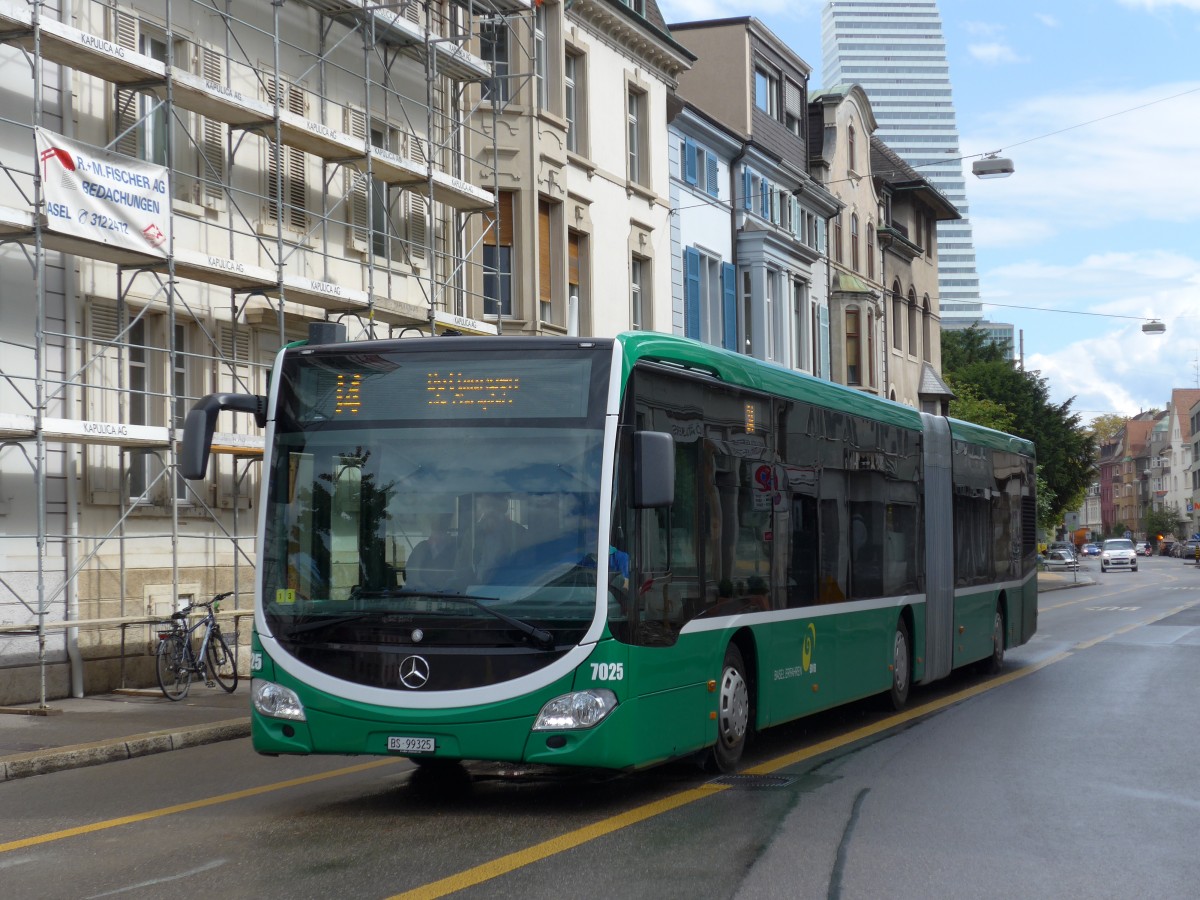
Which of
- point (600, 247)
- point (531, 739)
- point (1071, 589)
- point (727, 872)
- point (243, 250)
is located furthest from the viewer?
point (1071, 589)

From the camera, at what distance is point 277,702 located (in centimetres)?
952

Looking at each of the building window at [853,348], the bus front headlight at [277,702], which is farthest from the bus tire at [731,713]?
the building window at [853,348]

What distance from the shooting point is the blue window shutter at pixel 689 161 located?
120 feet

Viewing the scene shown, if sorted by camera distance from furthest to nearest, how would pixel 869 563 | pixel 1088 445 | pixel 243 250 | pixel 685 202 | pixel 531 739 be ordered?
pixel 1088 445 < pixel 685 202 < pixel 243 250 < pixel 869 563 < pixel 531 739

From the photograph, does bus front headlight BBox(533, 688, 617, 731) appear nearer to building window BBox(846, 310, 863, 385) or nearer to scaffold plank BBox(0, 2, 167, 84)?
scaffold plank BBox(0, 2, 167, 84)

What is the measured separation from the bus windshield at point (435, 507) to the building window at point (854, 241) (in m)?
43.1

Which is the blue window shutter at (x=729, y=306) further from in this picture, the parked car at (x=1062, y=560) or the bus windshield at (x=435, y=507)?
the parked car at (x=1062, y=560)

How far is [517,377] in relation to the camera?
948 centimetres

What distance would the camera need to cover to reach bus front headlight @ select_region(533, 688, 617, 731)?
904 cm

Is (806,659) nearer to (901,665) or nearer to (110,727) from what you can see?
(901,665)

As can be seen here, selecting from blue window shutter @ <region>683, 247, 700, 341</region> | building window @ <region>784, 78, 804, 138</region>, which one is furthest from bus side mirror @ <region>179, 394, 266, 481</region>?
building window @ <region>784, 78, 804, 138</region>

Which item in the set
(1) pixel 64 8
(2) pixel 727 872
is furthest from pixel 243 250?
(2) pixel 727 872

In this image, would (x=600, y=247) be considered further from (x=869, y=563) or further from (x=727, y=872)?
(x=727, y=872)

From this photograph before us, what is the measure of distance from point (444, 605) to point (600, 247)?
2262 cm
